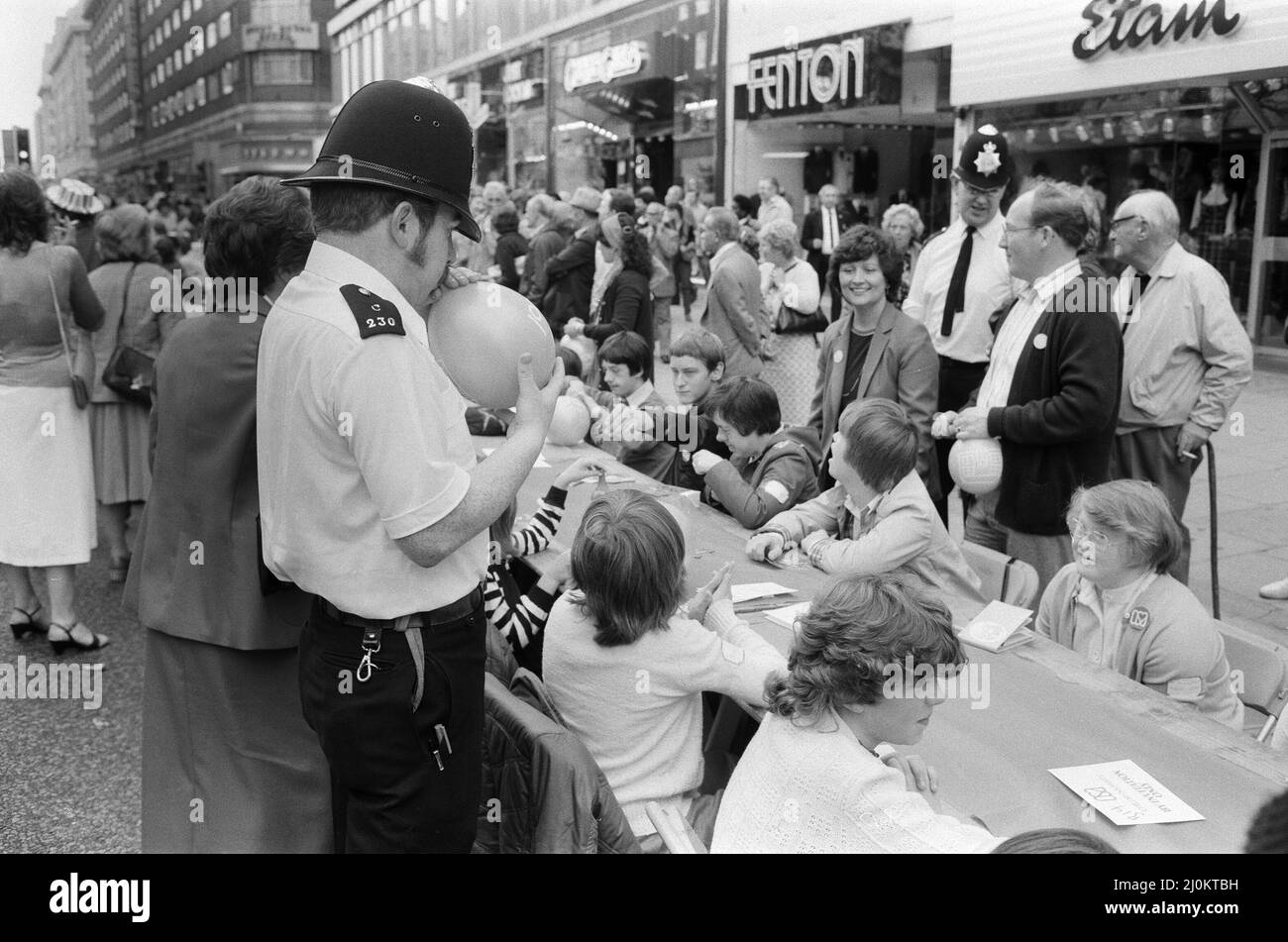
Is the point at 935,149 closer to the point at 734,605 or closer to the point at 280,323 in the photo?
the point at 734,605

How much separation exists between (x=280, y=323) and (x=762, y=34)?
16.6m

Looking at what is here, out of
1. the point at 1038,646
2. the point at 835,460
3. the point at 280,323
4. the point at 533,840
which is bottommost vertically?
the point at 533,840

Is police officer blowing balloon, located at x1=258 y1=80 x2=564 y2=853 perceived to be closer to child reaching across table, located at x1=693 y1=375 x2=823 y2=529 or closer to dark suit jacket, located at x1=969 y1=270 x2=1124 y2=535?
child reaching across table, located at x1=693 y1=375 x2=823 y2=529

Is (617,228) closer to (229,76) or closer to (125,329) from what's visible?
(125,329)

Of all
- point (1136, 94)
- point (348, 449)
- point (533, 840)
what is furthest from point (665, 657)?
point (1136, 94)

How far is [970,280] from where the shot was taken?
488 cm

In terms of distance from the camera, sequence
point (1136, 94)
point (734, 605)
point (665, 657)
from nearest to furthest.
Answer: point (665, 657), point (734, 605), point (1136, 94)

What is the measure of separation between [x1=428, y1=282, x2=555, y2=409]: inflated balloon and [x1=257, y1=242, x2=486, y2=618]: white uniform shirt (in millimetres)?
299

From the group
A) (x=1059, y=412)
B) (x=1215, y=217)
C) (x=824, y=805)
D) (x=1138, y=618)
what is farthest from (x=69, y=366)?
(x=1215, y=217)

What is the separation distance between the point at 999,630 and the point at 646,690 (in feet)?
3.03

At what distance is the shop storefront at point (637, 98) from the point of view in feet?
61.0

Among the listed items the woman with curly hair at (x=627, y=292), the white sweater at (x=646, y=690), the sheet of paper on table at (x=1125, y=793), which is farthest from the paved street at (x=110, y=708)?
the woman with curly hair at (x=627, y=292)

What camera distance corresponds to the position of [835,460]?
3439 mm

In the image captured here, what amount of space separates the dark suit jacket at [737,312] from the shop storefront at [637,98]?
9699 mm
